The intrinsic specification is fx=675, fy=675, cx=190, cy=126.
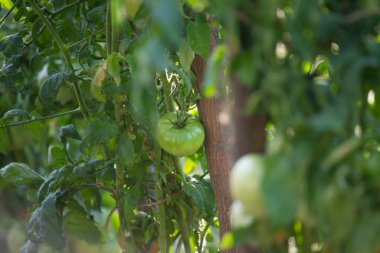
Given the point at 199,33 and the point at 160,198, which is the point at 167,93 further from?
the point at 199,33

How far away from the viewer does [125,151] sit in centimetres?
114

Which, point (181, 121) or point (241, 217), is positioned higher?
point (241, 217)

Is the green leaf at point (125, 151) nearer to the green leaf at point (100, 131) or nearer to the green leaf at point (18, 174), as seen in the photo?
the green leaf at point (100, 131)

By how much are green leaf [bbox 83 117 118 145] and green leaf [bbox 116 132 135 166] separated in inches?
0.8

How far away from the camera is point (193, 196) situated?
1195 millimetres

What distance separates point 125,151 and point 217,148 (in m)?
0.17

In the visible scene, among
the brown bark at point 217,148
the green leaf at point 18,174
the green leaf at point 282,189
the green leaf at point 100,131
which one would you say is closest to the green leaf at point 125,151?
the green leaf at point 100,131

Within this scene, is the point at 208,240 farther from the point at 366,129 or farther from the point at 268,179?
the point at 268,179

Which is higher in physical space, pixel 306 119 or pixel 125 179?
pixel 306 119

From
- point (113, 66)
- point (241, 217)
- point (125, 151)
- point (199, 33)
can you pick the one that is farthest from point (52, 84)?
point (241, 217)

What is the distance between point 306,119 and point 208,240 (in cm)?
100

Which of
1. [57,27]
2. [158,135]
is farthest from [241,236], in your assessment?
[57,27]

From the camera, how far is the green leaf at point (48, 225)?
1257mm

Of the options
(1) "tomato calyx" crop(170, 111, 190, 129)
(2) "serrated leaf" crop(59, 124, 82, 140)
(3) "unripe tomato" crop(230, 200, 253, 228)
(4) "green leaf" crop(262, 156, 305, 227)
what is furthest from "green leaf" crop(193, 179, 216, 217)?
(4) "green leaf" crop(262, 156, 305, 227)
